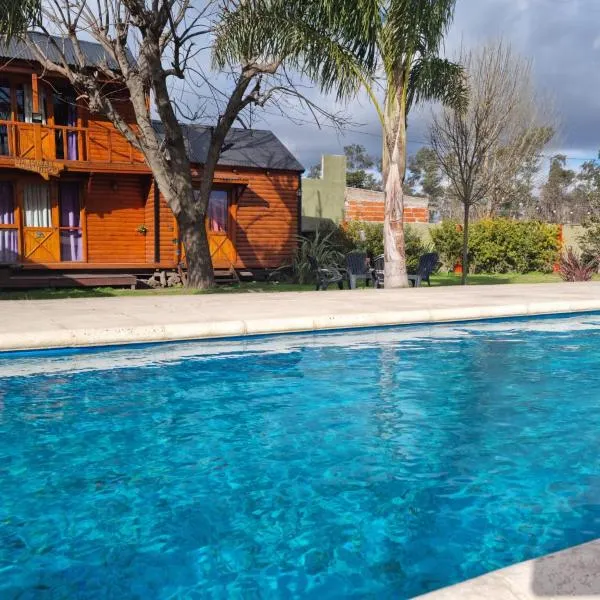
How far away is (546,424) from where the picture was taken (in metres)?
4.99

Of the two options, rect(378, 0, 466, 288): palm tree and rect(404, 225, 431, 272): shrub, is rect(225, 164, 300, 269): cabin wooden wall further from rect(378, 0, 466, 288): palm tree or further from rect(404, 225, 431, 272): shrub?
rect(378, 0, 466, 288): palm tree

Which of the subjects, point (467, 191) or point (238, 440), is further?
point (467, 191)

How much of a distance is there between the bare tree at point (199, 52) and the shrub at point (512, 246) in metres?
9.52

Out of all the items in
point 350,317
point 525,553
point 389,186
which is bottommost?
point 525,553

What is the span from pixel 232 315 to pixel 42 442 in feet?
13.4

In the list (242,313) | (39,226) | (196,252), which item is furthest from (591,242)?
(39,226)

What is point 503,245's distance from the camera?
22.7m

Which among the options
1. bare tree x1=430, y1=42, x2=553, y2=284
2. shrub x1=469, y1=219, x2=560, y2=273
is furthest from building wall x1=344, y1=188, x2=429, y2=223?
shrub x1=469, y1=219, x2=560, y2=273

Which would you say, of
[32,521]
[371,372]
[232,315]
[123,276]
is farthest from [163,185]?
[32,521]

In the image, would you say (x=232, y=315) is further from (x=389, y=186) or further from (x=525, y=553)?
(x=389, y=186)

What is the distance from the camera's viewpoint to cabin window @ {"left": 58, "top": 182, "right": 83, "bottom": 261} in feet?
60.4

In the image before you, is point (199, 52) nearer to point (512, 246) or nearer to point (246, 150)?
point (246, 150)

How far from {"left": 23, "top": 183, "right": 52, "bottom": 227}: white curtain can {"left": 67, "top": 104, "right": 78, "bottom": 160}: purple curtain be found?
3.86 ft

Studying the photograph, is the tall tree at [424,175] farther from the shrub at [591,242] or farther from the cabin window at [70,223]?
the cabin window at [70,223]
